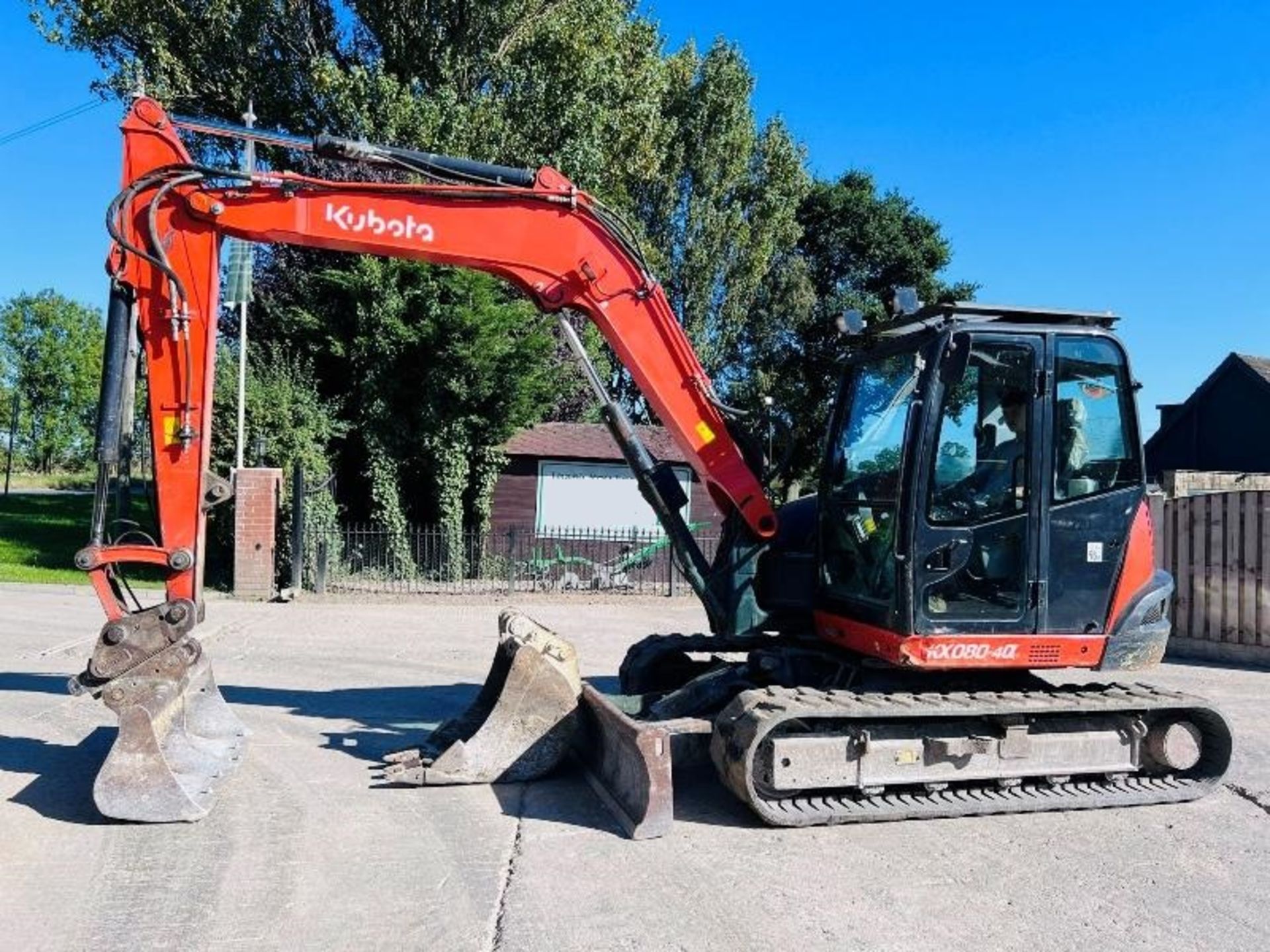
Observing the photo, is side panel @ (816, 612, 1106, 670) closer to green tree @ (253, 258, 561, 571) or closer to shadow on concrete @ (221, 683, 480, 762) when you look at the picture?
shadow on concrete @ (221, 683, 480, 762)

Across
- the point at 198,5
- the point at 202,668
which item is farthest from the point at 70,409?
the point at 202,668

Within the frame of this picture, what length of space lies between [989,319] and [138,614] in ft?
16.4

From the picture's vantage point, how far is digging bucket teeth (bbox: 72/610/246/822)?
5.11 metres

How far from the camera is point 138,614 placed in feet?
18.3

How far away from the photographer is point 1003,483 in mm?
5715

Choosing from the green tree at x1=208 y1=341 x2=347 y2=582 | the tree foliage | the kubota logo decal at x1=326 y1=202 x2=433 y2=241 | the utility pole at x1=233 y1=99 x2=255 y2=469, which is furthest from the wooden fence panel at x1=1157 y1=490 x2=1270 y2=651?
the utility pole at x1=233 y1=99 x2=255 y2=469

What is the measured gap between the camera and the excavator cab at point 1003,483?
5586 mm

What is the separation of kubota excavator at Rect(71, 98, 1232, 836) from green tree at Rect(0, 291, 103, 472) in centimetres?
6188

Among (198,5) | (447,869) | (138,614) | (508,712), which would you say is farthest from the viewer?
(198,5)

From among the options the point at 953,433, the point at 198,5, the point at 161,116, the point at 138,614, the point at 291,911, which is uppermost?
the point at 198,5

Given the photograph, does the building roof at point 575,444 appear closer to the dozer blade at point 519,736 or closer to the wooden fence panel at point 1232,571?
the wooden fence panel at point 1232,571

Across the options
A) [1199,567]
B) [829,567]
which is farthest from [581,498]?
[829,567]

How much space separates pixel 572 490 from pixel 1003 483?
14.9 meters

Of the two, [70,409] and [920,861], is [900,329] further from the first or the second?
[70,409]
